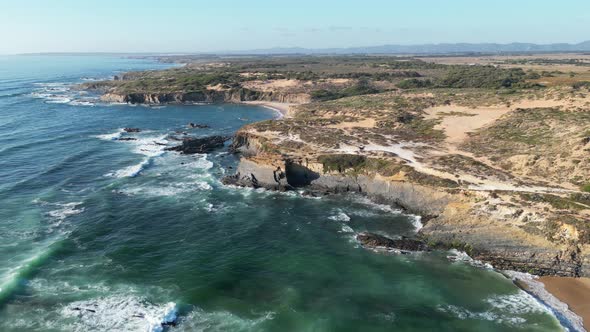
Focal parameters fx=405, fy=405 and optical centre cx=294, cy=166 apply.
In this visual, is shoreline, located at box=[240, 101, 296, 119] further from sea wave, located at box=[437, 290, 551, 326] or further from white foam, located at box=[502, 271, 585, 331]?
sea wave, located at box=[437, 290, 551, 326]

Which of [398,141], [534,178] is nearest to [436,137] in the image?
[398,141]

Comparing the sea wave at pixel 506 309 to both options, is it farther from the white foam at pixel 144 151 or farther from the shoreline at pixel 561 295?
the white foam at pixel 144 151

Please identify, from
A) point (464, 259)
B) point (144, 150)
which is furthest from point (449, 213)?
point (144, 150)

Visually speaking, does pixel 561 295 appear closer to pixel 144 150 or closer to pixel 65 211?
pixel 65 211

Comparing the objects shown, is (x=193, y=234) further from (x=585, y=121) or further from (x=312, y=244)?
(x=585, y=121)

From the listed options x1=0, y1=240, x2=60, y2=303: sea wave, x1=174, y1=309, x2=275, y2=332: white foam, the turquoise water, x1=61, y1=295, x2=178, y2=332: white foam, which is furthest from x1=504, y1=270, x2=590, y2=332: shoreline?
x1=0, y1=240, x2=60, y2=303: sea wave

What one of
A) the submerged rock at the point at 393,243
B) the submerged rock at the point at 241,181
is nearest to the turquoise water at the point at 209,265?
the submerged rock at the point at 393,243
